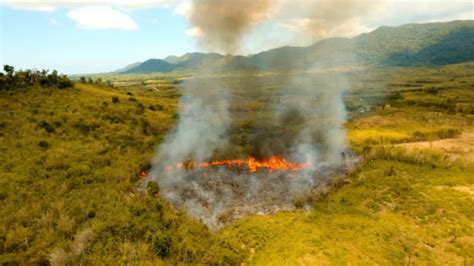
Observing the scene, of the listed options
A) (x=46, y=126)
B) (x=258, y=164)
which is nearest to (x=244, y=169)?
(x=258, y=164)

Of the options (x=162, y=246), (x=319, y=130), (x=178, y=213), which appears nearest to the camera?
(x=162, y=246)

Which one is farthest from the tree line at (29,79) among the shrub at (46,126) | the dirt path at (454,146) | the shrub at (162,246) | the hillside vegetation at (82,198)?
the dirt path at (454,146)

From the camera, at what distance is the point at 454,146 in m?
47.5

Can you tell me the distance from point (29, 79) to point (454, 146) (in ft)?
235

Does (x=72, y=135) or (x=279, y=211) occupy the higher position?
(x=72, y=135)

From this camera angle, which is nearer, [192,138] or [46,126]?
[46,126]

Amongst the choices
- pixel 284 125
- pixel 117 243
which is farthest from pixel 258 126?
pixel 117 243

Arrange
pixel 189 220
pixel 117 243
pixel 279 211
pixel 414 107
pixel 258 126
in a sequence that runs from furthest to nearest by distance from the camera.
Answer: pixel 414 107
pixel 258 126
pixel 279 211
pixel 189 220
pixel 117 243

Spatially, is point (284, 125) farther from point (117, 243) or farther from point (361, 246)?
point (117, 243)

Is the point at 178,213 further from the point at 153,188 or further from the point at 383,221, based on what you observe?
the point at 383,221

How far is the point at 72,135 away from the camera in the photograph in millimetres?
48062

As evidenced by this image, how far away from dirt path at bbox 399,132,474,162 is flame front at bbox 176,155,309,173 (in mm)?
16409

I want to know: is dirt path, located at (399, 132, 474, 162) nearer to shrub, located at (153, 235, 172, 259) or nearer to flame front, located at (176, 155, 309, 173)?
flame front, located at (176, 155, 309, 173)

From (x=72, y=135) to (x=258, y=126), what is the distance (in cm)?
3092
